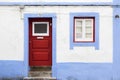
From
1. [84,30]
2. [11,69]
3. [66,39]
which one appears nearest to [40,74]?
[11,69]

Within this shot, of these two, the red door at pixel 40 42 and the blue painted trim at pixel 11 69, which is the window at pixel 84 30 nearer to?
the red door at pixel 40 42

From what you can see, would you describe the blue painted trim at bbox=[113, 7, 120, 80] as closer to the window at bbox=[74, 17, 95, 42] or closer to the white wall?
the white wall

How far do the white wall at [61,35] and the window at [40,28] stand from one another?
2.08ft

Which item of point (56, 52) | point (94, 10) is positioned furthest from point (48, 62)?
point (94, 10)

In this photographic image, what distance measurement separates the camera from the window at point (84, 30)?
51.4 feet

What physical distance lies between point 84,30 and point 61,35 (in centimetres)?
98

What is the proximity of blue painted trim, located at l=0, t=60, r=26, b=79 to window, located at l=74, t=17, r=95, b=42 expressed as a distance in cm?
255

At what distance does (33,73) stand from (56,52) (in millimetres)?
1316

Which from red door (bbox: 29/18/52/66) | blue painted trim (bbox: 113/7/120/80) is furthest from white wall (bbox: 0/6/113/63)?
red door (bbox: 29/18/52/66)

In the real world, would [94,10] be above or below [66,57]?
above

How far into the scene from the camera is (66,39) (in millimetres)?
15539

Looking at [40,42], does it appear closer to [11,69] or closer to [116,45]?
[11,69]

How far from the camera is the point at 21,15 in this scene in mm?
15547

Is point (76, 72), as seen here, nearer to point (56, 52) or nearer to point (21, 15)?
point (56, 52)
